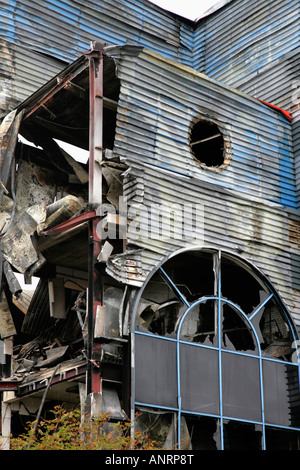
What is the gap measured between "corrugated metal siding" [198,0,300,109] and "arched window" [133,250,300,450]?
21.5 feet

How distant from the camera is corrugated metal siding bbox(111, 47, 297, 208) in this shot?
19641 millimetres

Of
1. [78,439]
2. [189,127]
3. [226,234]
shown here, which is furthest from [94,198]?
[78,439]

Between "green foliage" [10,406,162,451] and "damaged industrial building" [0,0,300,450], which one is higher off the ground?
"damaged industrial building" [0,0,300,450]

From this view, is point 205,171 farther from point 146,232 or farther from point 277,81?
point 277,81

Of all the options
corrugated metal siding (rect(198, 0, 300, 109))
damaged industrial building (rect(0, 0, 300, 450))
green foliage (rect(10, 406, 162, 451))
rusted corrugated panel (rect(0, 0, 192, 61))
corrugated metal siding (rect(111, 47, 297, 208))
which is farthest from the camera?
corrugated metal siding (rect(198, 0, 300, 109))

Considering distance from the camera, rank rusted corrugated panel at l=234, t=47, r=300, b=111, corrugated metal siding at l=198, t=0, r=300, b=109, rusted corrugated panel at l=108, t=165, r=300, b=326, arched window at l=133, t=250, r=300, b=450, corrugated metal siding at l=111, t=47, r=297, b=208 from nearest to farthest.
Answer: arched window at l=133, t=250, r=300, b=450, rusted corrugated panel at l=108, t=165, r=300, b=326, corrugated metal siding at l=111, t=47, r=297, b=208, rusted corrugated panel at l=234, t=47, r=300, b=111, corrugated metal siding at l=198, t=0, r=300, b=109

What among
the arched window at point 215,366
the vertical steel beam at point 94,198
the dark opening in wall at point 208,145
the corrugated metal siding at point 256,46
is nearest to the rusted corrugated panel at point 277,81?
the corrugated metal siding at point 256,46

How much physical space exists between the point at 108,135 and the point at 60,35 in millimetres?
4094

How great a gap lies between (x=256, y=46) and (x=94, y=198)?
36.3 ft

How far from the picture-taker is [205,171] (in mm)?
20688

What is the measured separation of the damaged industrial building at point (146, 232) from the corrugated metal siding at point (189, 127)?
0.15ft

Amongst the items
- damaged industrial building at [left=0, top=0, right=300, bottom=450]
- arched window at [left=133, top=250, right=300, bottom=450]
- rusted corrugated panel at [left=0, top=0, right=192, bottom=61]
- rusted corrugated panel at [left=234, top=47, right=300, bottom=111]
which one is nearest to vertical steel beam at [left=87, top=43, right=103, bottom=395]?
damaged industrial building at [left=0, top=0, right=300, bottom=450]

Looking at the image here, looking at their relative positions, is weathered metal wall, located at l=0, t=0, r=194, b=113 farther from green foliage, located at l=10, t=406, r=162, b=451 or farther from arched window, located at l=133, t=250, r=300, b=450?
green foliage, located at l=10, t=406, r=162, b=451

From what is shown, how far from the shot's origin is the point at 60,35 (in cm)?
2462
